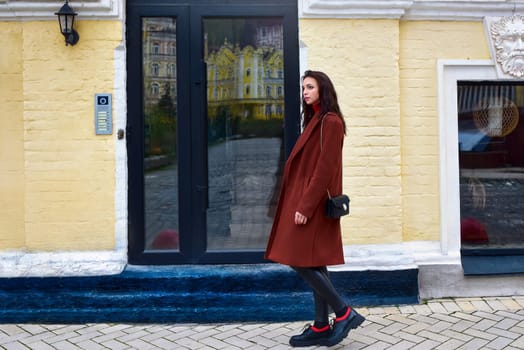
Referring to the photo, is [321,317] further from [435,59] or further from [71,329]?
[435,59]

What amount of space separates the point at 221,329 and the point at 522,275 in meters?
2.78

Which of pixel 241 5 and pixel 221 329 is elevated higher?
pixel 241 5

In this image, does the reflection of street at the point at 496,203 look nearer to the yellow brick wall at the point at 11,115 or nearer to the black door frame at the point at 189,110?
the black door frame at the point at 189,110

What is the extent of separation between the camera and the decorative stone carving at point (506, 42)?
4.86 metres

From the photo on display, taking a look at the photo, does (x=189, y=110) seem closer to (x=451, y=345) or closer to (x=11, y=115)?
(x=11, y=115)

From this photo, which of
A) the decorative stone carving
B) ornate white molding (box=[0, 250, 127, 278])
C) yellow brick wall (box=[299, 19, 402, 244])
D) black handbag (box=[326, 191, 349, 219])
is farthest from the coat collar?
the decorative stone carving

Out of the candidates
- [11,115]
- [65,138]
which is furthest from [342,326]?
[11,115]

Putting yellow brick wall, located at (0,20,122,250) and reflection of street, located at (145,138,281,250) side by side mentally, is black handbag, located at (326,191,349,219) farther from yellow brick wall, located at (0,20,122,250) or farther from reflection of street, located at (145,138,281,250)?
yellow brick wall, located at (0,20,122,250)

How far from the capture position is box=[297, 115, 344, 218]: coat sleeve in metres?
3.57

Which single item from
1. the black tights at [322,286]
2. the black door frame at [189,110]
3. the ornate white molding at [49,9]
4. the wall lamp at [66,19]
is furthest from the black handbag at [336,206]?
the wall lamp at [66,19]

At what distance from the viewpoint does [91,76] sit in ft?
15.2

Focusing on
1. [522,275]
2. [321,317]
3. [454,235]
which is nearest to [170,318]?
[321,317]

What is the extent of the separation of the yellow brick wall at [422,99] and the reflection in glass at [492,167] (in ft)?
1.45

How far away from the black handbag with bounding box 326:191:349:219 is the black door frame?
1.35m
